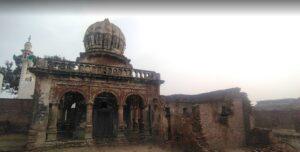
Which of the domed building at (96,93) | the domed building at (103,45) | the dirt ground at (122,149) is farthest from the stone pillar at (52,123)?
the domed building at (103,45)

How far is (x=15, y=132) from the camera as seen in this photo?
18.5 m

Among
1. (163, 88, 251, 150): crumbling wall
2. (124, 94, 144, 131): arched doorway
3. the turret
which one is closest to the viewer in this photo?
(163, 88, 251, 150): crumbling wall

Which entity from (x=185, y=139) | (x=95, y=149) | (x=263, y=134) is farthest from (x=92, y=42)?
(x=263, y=134)

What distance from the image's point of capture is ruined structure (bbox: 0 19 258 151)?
41.4 feet

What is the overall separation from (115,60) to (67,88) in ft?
19.5

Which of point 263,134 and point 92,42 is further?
point 92,42

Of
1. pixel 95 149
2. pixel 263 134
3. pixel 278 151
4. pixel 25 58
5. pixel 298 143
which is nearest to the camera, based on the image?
pixel 95 149

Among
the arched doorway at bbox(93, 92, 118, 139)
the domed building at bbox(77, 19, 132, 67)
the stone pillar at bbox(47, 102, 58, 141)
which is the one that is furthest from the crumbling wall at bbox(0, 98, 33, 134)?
the stone pillar at bbox(47, 102, 58, 141)

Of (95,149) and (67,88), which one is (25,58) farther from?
(95,149)

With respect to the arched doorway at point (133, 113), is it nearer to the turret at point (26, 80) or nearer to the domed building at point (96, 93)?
the domed building at point (96, 93)

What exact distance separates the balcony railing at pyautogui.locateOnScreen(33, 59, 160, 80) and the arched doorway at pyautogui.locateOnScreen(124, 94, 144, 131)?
1983 mm

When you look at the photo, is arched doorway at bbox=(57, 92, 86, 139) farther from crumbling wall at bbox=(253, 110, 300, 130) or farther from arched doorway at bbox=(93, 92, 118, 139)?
crumbling wall at bbox=(253, 110, 300, 130)

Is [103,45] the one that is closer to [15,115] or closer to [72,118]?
[72,118]

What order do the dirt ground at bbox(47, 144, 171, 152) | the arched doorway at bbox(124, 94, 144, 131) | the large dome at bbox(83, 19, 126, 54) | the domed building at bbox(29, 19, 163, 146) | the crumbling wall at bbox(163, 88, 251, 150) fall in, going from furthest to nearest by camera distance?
the large dome at bbox(83, 19, 126, 54)
the arched doorway at bbox(124, 94, 144, 131)
the crumbling wall at bbox(163, 88, 251, 150)
the domed building at bbox(29, 19, 163, 146)
the dirt ground at bbox(47, 144, 171, 152)
